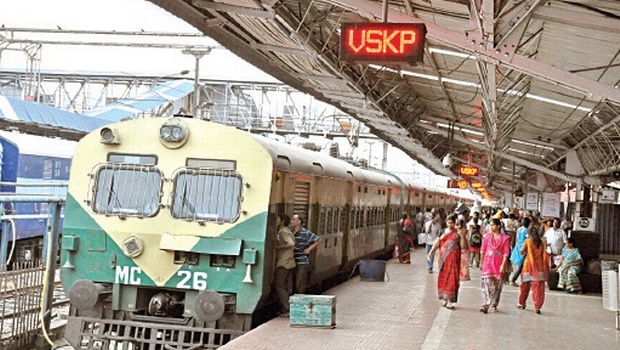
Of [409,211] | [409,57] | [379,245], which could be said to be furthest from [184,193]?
[409,211]

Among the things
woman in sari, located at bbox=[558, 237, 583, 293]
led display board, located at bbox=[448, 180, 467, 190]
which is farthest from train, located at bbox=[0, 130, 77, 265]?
led display board, located at bbox=[448, 180, 467, 190]

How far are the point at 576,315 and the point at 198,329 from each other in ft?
22.9

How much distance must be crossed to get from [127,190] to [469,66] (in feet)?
22.5

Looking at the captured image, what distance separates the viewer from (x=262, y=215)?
10.4 m

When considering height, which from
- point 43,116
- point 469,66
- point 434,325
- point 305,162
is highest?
point 469,66

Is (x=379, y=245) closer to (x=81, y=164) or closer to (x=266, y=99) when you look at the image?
→ (x=81, y=164)

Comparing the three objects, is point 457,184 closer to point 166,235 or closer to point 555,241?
point 555,241

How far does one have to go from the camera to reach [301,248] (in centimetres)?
1192

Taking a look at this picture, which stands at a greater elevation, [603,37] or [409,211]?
[603,37]

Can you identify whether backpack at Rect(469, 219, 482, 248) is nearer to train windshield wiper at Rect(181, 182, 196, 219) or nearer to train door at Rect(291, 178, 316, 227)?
train door at Rect(291, 178, 316, 227)

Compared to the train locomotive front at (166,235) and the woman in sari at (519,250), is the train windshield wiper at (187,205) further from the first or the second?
the woman in sari at (519,250)

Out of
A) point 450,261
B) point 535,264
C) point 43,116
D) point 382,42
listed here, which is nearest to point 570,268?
point 535,264

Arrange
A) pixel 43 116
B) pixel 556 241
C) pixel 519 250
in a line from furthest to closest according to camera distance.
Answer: pixel 43 116, pixel 556 241, pixel 519 250

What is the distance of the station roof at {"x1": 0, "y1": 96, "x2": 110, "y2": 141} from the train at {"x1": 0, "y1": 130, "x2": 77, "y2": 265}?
4.83 ft
